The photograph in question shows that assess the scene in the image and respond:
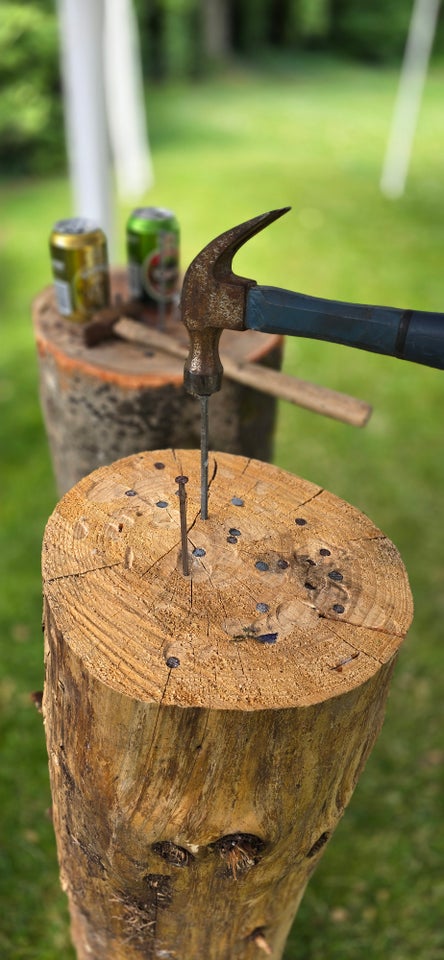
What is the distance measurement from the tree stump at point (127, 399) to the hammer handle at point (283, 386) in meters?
0.05

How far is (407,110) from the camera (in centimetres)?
1552

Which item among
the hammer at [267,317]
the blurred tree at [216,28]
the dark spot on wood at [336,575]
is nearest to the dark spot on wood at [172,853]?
the dark spot on wood at [336,575]

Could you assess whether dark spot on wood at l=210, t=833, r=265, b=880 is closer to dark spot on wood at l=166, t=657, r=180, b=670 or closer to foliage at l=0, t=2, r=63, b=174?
dark spot on wood at l=166, t=657, r=180, b=670

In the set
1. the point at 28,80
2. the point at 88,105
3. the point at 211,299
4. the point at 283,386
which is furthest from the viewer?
the point at 28,80

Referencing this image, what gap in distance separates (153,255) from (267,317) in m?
1.31

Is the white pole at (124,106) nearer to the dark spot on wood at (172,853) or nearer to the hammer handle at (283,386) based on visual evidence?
the hammer handle at (283,386)

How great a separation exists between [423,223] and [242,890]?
8635 mm

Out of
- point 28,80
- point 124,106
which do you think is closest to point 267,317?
point 124,106

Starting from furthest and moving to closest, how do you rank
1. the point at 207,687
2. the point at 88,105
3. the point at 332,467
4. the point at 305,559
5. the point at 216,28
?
the point at 216,28 < the point at 332,467 < the point at 88,105 < the point at 305,559 < the point at 207,687

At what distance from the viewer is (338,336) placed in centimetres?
128

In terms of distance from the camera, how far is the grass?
2.65 metres

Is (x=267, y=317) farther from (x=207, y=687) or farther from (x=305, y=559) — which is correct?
(x=207, y=687)

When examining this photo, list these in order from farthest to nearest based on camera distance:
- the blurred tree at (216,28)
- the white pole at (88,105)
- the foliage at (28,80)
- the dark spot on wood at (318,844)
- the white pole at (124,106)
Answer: the blurred tree at (216,28) → the foliage at (28,80) → the white pole at (124,106) → the white pole at (88,105) → the dark spot on wood at (318,844)

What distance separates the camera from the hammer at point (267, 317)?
1225 mm
